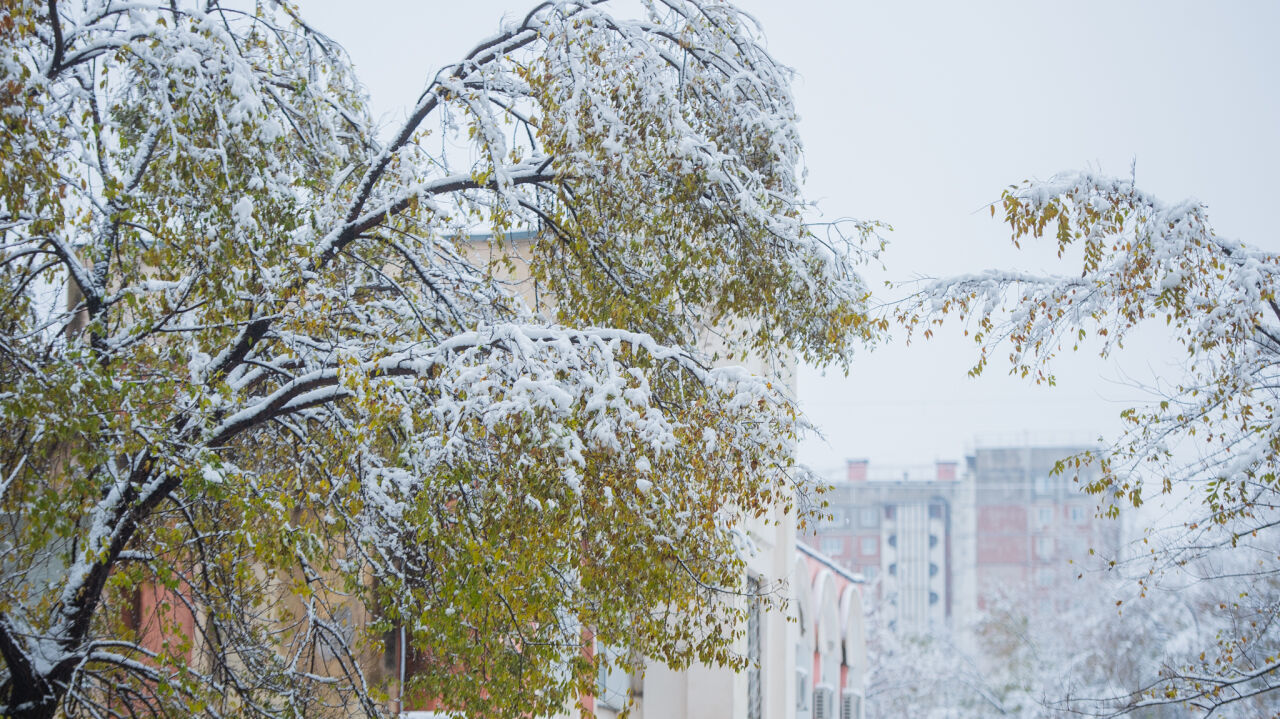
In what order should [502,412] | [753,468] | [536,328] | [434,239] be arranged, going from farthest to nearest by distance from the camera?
[434,239] → [753,468] → [536,328] → [502,412]

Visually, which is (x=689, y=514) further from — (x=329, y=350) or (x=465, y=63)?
(x=465, y=63)

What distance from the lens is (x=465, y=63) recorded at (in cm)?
900

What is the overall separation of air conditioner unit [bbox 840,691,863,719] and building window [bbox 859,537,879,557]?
81.3 m

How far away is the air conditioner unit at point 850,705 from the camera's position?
36.2 meters

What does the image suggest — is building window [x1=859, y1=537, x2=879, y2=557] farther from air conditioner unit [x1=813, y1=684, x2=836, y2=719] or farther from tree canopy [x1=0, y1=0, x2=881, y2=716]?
tree canopy [x1=0, y1=0, x2=881, y2=716]

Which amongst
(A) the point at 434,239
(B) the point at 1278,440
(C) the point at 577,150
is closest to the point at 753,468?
(C) the point at 577,150

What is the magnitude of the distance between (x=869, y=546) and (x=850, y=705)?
8262 cm

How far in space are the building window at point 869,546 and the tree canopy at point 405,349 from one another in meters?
111

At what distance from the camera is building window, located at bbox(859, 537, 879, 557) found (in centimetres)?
11800

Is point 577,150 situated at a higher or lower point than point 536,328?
higher

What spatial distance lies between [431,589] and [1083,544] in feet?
349

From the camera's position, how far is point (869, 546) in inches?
4646

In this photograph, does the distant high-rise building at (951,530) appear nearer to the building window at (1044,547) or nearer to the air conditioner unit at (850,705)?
the building window at (1044,547)

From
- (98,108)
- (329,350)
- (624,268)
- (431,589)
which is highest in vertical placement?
(98,108)
